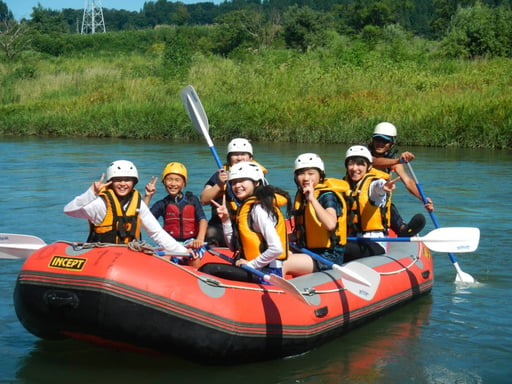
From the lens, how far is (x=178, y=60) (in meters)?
22.2

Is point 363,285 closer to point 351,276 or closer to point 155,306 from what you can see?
point 351,276

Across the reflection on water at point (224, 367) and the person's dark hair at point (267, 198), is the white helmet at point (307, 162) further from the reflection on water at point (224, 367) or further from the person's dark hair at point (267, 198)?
the reflection on water at point (224, 367)

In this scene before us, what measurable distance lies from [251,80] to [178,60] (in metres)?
3.23

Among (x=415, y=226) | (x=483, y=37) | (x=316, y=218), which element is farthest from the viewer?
(x=483, y=37)

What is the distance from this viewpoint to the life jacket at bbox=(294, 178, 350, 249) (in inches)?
211

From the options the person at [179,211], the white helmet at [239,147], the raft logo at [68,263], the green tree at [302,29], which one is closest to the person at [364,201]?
the white helmet at [239,147]

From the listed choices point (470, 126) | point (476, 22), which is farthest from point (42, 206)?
point (476, 22)

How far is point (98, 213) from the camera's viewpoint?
16.6 feet

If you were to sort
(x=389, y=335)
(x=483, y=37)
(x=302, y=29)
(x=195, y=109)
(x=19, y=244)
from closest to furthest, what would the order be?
1. (x=19, y=244)
2. (x=389, y=335)
3. (x=195, y=109)
4. (x=483, y=37)
5. (x=302, y=29)

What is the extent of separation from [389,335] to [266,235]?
1.35 metres

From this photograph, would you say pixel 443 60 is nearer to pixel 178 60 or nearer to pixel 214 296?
pixel 178 60

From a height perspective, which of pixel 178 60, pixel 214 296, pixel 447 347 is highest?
pixel 178 60

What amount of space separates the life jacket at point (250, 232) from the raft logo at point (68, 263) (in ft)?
3.02

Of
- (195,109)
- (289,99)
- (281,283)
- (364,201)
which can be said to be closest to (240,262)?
(281,283)
